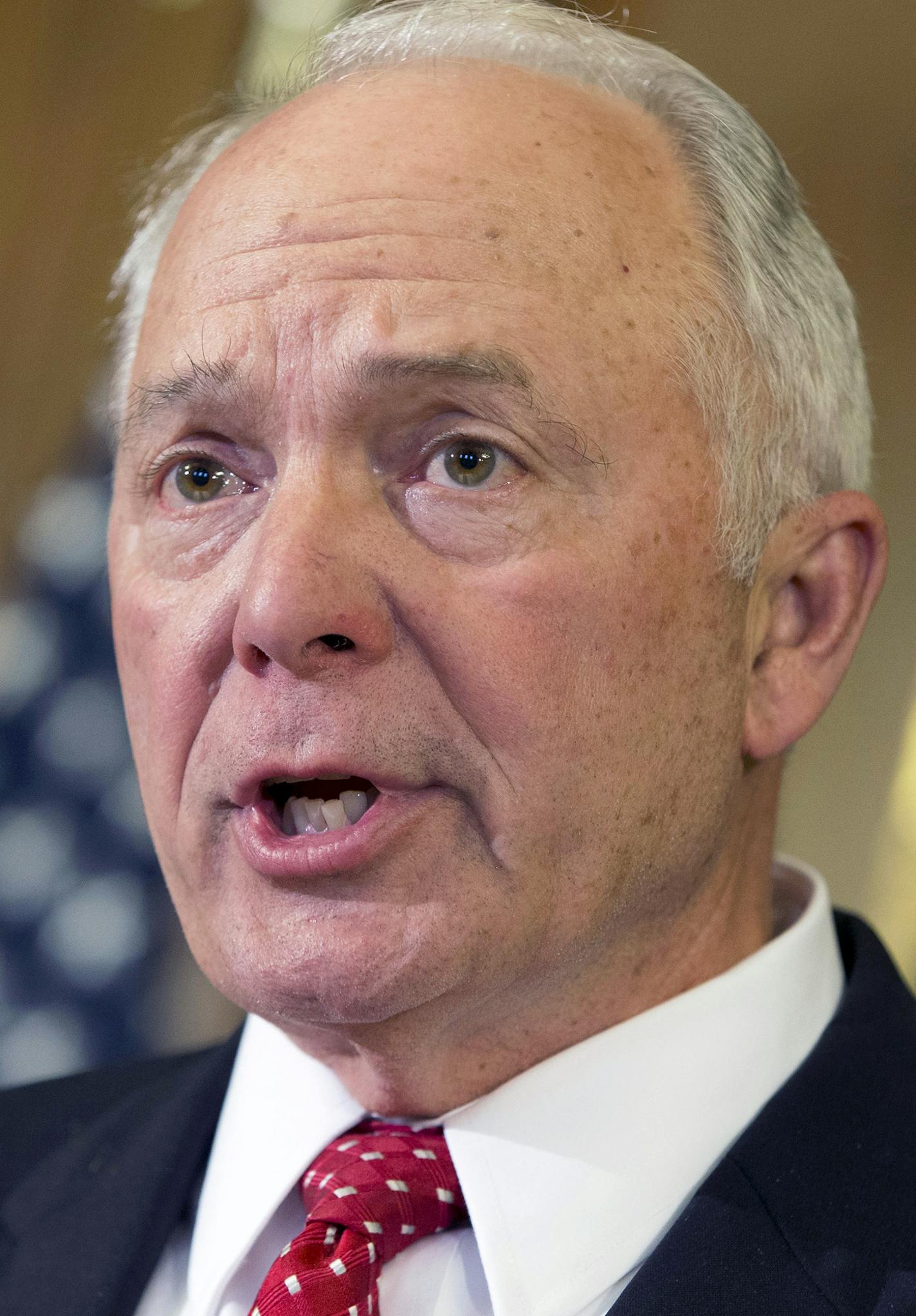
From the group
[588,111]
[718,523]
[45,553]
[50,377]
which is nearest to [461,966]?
[718,523]

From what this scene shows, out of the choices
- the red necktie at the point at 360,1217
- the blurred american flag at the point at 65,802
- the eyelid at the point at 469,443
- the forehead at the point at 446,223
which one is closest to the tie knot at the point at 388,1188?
the red necktie at the point at 360,1217

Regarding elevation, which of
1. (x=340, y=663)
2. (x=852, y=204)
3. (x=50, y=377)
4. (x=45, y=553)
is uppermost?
(x=852, y=204)

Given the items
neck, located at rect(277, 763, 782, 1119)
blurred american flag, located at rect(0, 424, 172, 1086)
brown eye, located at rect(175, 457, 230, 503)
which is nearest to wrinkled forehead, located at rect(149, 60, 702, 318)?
brown eye, located at rect(175, 457, 230, 503)

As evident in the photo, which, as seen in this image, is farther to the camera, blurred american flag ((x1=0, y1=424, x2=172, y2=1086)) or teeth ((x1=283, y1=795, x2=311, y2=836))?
blurred american flag ((x1=0, y1=424, x2=172, y2=1086))

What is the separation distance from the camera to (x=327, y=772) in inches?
53.6

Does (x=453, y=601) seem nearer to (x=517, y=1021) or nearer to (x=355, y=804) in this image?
(x=355, y=804)

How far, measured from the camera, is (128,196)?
2.96 metres

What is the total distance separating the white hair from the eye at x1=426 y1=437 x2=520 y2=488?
0.24m

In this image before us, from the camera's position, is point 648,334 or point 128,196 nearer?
point 648,334

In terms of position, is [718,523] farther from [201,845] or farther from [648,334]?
[201,845]

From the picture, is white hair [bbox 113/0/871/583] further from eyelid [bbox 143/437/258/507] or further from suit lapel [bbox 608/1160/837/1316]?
suit lapel [bbox 608/1160/837/1316]

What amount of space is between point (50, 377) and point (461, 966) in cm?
207

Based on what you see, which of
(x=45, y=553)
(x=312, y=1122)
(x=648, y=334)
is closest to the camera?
(x=648, y=334)

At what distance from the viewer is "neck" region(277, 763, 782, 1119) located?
58.6 inches
